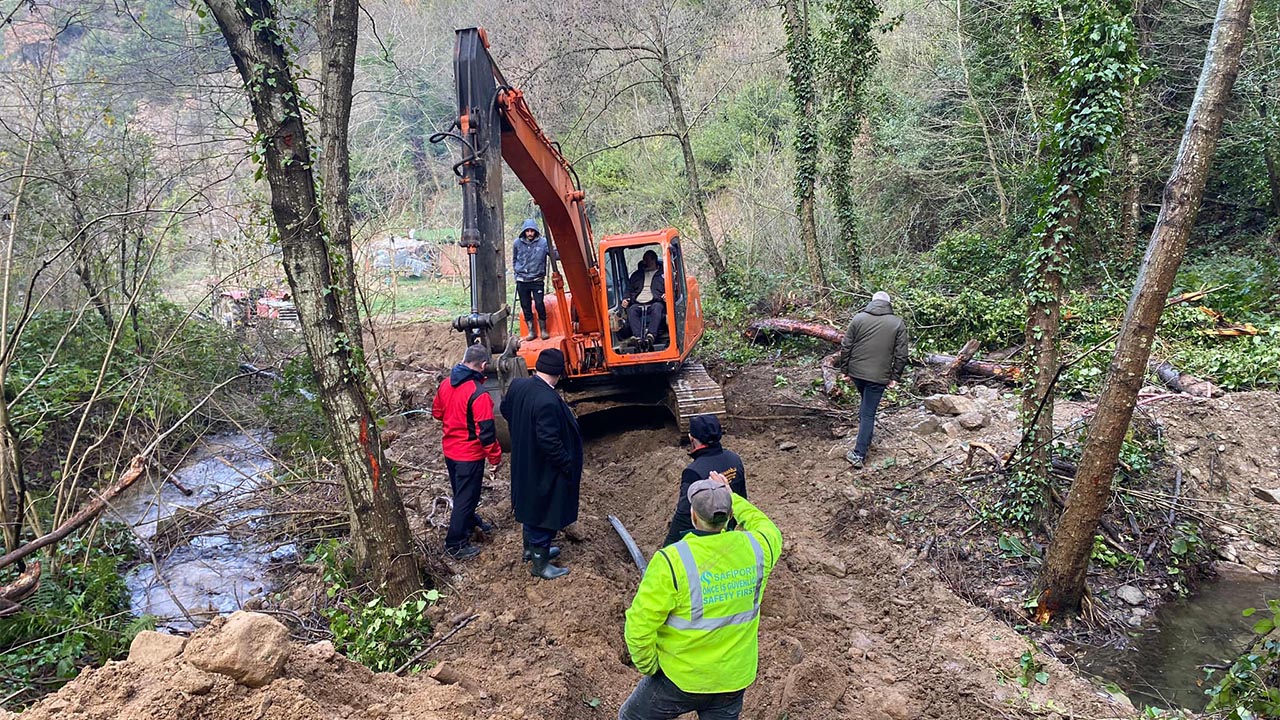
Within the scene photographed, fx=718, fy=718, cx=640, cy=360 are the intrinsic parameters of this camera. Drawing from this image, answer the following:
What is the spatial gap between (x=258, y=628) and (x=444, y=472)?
15.6ft

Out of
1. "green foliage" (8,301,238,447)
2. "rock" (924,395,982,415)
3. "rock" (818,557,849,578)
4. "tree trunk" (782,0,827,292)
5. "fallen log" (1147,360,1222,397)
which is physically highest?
"tree trunk" (782,0,827,292)

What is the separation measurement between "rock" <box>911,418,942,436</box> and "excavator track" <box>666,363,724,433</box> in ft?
7.04

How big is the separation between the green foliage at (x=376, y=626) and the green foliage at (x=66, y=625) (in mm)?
1419

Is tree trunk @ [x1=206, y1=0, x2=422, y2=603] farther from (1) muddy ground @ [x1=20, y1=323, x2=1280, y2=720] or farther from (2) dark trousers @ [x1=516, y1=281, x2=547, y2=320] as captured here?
(2) dark trousers @ [x1=516, y1=281, x2=547, y2=320]

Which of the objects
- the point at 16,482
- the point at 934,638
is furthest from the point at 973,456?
the point at 16,482

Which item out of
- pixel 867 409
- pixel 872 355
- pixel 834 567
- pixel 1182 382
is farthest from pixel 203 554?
pixel 1182 382

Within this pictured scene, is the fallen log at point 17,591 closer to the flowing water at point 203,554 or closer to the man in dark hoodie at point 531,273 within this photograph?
the flowing water at point 203,554

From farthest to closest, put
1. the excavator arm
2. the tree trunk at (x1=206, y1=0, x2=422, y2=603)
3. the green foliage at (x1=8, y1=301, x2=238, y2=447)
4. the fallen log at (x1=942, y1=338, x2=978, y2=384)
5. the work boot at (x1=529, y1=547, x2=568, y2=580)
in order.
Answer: the fallen log at (x1=942, y1=338, x2=978, y2=384), the green foliage at (x1=8, y1=301, x2=238, y2=447), the excavator arm, the work boot at (x1=529, y1=547, x2=568, y2=580), the tree trunk at (x1=206, y1=0, x2=422, y2=603)

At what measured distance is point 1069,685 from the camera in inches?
169

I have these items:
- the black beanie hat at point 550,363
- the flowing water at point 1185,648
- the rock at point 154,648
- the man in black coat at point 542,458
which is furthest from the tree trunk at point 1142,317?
the rock at point 154,648

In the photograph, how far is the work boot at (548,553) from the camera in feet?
17.1

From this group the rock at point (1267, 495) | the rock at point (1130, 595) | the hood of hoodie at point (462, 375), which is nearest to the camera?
the rock at point (1130, 595)

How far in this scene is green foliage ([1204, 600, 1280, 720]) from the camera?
3.50 meters

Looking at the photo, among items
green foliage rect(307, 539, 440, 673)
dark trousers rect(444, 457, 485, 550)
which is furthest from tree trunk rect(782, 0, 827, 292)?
green foliage rect(307, 539, 440, 673)
